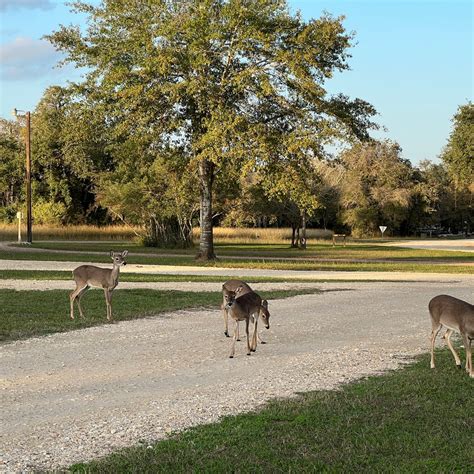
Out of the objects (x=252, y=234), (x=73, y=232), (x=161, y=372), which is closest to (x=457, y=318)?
(x=161, y=372)

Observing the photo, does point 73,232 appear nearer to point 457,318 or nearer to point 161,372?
point 161,372

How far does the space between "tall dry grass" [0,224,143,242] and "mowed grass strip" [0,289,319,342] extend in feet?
166

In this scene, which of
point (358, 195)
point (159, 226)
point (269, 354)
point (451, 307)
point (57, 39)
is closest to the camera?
point (451, 307)

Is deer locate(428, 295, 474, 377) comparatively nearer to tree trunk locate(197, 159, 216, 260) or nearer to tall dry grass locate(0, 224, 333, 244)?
tree trunk locate(197, 159, 216, 260)

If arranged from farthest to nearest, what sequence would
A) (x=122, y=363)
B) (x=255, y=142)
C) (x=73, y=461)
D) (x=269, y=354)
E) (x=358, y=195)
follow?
(x=358, y=195)
(x=255, y=142)
(x=269, y=354)
(x=122, y=363)
(x=73, y=461)

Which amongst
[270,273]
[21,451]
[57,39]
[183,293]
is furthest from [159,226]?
[21,451]

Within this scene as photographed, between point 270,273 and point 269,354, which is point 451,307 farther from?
point 270,273

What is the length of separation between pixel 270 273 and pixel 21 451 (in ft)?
86.2

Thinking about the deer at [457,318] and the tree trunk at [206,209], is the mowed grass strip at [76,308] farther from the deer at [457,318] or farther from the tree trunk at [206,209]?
the tree trunk at [206,209]

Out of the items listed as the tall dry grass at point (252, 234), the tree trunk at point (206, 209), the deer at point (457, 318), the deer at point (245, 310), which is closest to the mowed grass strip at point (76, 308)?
the deer at point (245, 310)

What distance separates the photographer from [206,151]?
36656 mm

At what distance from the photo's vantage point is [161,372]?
11.1 metres

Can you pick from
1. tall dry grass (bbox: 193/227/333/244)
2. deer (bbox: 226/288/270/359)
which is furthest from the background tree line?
tall dry grass (bbox: 193/227/333/244)

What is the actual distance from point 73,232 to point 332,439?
6985 cm
